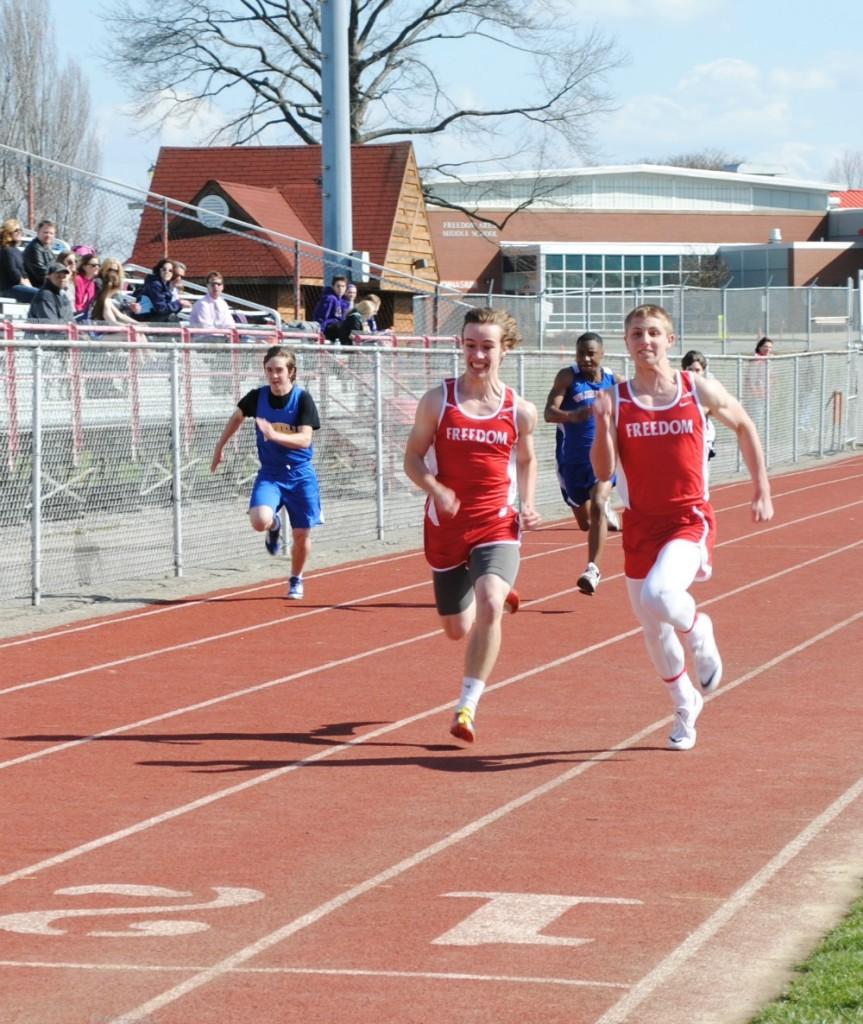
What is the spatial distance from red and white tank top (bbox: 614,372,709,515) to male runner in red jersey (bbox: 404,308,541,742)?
705 mm

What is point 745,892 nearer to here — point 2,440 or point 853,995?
point 853,995

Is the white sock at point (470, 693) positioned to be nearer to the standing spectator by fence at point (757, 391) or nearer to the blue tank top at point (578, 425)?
the blue tank top at point (578, 425)

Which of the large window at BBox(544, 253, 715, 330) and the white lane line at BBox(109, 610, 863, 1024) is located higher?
the large window at BBox(544, 253, 715, 330)

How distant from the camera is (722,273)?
83000mm

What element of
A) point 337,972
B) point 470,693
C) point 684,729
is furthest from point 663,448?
point 337,972

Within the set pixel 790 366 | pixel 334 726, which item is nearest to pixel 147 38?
pixel 790 366

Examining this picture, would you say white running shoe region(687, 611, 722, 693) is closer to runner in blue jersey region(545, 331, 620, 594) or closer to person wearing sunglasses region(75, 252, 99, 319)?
runner in blue jersey region(545, 331, 620, 594)

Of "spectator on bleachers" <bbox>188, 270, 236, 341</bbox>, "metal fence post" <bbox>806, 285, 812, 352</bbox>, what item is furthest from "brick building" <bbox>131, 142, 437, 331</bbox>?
"spectator on bleachers" <bbox>188, 270, 236, 341</bbox>

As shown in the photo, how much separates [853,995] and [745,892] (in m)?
1.35

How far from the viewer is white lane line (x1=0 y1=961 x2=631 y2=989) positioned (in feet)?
17.8

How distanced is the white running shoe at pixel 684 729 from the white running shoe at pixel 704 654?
95mm

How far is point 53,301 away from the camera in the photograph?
1906 centimetres

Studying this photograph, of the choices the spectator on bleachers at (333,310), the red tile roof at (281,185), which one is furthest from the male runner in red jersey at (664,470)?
the red tile roof at (281,185)

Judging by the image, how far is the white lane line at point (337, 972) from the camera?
17.8ft
